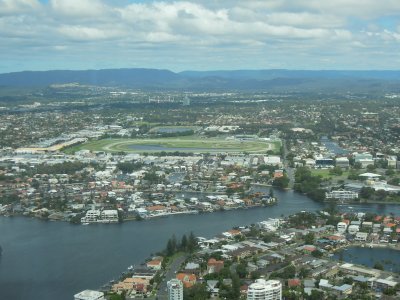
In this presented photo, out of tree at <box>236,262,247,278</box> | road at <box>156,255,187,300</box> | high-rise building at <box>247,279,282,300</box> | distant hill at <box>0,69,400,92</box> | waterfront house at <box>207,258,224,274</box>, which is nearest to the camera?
high-rise building at <box>247,279,282,300</box>

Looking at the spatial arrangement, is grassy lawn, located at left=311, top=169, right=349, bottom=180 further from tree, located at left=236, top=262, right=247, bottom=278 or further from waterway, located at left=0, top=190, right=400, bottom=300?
tree, located at left=236, top=262, right=247, bottom=278

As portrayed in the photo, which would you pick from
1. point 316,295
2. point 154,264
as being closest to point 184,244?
point 154,264

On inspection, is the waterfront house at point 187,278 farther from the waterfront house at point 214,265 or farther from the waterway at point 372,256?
the waterway at point 372,256

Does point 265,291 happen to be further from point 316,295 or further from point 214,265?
point 214,265

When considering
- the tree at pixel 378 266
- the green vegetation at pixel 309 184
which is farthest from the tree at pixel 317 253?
the green vegetation at pixel 309 184

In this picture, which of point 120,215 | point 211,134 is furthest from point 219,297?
point 211,134

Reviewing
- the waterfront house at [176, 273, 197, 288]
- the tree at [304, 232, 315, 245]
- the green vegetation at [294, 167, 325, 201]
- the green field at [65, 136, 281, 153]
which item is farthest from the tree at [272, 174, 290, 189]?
the waterfront house at [176, 273, 197, 288]
